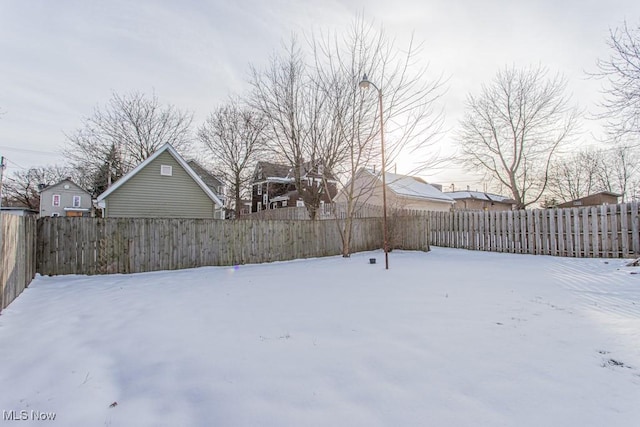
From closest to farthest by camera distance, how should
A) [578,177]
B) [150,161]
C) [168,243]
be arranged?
1. [168,243]
2. [150,161]
3. [578,177]

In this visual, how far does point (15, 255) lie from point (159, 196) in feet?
28.3

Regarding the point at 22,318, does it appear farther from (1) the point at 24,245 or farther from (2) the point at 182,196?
(2) the point at 182,196

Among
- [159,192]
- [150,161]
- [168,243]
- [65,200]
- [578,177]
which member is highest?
[578,177]

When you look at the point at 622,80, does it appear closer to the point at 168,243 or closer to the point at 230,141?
the point at 168,243

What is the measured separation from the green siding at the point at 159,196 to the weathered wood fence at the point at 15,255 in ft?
20.6

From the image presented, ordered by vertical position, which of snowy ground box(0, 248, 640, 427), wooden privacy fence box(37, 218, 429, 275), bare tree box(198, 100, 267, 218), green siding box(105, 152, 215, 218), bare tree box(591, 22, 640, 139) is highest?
bare tree box(198, 100, 267, 218)

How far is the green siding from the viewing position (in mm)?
12562

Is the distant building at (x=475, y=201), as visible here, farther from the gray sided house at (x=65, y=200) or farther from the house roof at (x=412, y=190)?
the gray sided house at (x=65, y=200)

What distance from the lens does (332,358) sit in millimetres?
2568

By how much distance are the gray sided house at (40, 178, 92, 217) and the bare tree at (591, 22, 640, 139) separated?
42.6 metres

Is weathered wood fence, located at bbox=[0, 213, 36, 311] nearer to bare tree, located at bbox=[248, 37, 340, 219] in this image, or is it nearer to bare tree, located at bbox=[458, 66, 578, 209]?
bare tree, located at bbox=[248, 37, 340, 219]

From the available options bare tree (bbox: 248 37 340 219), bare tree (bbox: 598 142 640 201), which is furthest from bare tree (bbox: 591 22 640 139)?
bare tree (bbox: 598 142 640 201)

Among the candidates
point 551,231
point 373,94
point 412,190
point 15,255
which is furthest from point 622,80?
point 412,190

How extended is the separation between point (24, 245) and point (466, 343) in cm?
784
